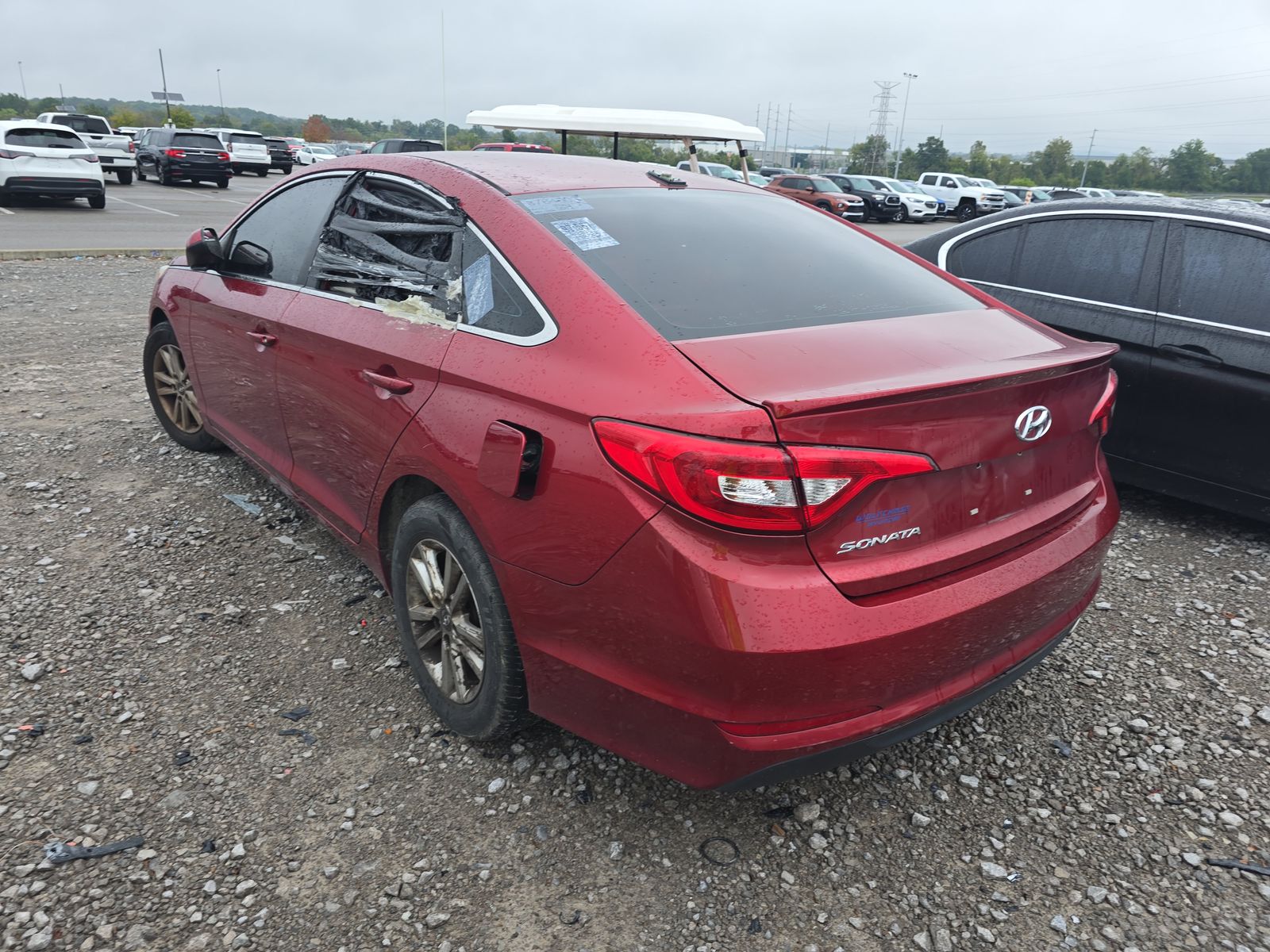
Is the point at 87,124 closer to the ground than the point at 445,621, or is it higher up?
higher up

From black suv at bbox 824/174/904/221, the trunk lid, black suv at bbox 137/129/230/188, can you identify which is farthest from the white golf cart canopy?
black suv at bbox 824/174/904/221

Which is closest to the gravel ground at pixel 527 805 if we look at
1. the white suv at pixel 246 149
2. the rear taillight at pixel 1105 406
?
the rear taillight at pixel 1105 406

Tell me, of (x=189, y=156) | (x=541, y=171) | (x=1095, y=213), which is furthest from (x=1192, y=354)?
(x=189, y=156)

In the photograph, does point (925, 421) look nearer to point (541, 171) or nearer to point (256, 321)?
point (541, 171)

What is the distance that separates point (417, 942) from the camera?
2.05 metres

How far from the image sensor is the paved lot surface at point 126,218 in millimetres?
13469

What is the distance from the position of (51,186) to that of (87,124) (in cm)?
1237

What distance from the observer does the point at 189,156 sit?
26406 millimetres

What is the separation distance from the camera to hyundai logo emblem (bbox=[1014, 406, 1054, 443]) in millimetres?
2139

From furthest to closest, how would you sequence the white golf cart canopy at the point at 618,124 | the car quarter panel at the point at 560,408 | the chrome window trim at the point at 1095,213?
the white golf cart canopy at the point at 618,124 → the chrome window trim at the point at 1095,213 → the car quarter panel at the point at 560,408

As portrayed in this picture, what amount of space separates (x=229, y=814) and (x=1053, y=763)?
→ 7.62 ft

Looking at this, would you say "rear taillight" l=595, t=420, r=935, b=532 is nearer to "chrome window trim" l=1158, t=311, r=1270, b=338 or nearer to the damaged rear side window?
the damaged rear side window

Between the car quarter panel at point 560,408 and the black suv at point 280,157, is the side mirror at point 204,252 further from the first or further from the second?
the black suv at point 280,157

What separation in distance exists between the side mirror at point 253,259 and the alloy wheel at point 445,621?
1.60 metres
